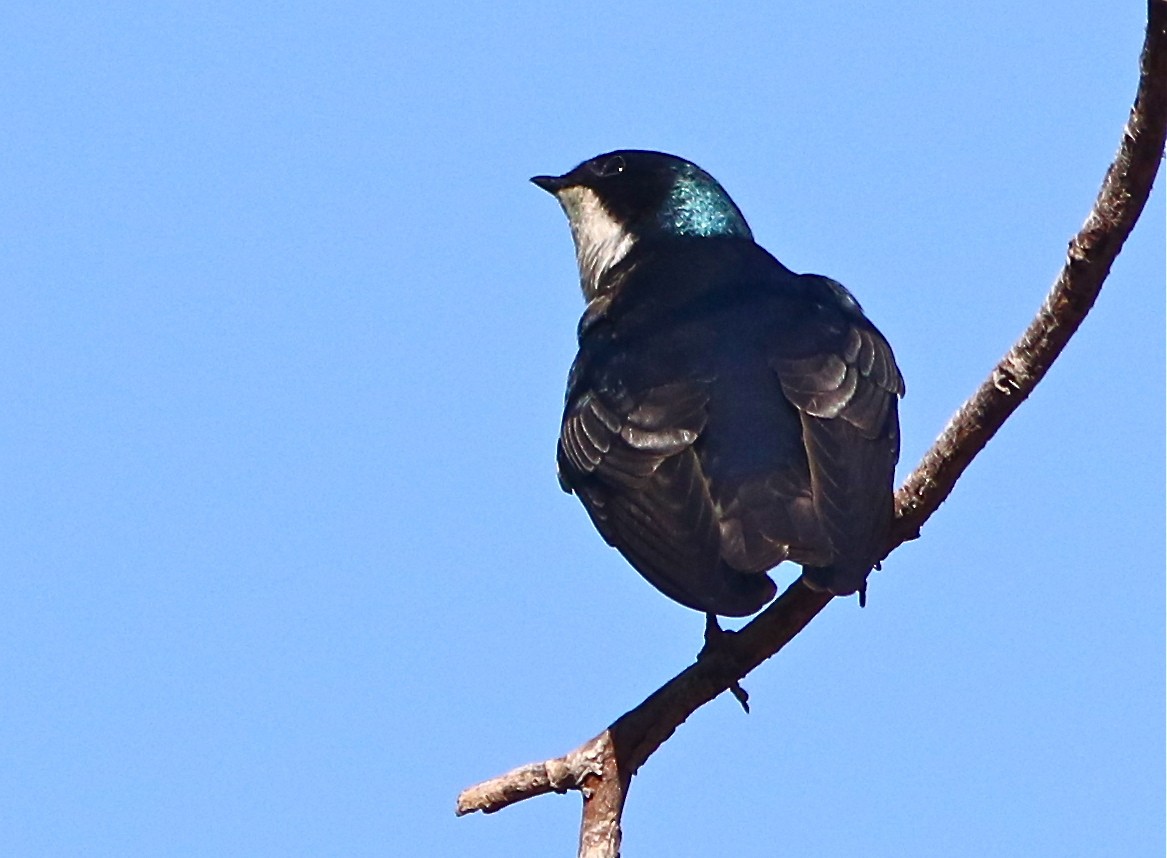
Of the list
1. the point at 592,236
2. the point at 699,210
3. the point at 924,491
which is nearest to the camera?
the point at 924,491

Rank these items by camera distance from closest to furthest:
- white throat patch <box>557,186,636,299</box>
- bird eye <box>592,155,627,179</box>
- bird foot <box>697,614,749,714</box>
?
1. bird foot <box>697,614,749,714</box>
2. white throat patch <box>557,186,636,299</box>
3. bird eye <box>592,155,627,179</box>

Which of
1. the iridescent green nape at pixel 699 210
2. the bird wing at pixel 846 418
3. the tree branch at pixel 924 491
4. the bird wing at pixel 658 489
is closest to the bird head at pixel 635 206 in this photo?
the iridescent green nape at pixel 699 210

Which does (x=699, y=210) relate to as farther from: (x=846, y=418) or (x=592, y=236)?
(x=846, y=418)

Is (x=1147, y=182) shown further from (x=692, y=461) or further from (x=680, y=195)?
(x=680, y=195)

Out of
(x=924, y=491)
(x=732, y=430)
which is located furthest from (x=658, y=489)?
(x=924, y=491)

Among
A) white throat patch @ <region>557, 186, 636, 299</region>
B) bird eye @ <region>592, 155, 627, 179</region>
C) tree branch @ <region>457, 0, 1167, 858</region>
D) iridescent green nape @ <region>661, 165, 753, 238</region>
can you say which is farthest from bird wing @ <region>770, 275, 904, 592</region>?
bird eye @ <region>592, 155, 627, 179</region>

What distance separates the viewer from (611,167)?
8367 mm

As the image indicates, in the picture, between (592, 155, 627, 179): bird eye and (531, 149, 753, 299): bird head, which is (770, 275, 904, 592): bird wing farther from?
(592, 155, 627, 179): bird eye

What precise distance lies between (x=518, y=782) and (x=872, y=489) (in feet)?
4.43

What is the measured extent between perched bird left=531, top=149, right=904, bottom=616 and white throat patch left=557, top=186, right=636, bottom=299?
81cm

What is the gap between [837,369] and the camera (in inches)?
238

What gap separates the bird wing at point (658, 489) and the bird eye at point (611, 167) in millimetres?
2198

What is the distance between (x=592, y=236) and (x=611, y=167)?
344 millimetres

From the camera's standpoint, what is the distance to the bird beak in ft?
28.2
